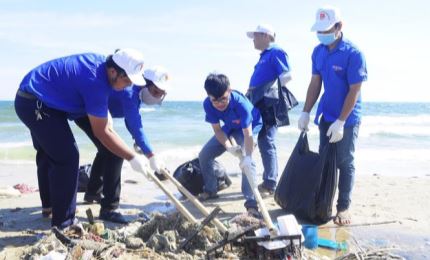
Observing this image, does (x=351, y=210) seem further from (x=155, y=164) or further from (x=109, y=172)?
(x=109, y=172)

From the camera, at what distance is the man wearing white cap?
547 centimetres

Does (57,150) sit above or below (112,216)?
above

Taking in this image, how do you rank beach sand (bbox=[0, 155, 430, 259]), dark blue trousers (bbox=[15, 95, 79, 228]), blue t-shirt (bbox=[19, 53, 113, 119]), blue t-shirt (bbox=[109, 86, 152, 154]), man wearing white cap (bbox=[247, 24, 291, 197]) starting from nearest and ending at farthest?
blue t-shirt (bbox=[19, 53, 113, 119]) < dark blue trousers (bbox=[15, 95, 79, 228]) < beach sand (bbox=[0, 155, 430, 259]) < blue t-shirt (bbox=[109, 86, 152, 154]) < man wearing white cap (bbox=[247, 24, 291, 197])

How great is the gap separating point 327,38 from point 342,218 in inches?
66.4

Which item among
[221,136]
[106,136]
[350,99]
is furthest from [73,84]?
[350,99]

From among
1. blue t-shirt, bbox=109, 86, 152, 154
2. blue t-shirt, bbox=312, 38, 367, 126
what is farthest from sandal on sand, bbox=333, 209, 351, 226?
blue t-shirt, bbox=109, 86, 152, 154

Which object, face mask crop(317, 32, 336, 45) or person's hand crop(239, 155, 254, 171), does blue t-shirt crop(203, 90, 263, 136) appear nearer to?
person's hand crop(239, 155, 254, 171)

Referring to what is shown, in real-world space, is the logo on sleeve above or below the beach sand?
above

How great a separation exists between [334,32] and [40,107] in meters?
2.64

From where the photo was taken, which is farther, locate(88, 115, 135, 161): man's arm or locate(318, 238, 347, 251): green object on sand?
locate(318, 238, 347, 251): green object on sand

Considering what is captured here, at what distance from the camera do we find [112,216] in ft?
14.7

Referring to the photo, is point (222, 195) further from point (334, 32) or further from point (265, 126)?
point (334, 32)

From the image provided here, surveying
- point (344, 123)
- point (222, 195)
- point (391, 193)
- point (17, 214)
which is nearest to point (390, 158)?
point (391, 193)

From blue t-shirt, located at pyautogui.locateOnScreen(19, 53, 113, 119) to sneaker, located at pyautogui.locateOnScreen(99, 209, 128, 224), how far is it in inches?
44.1
